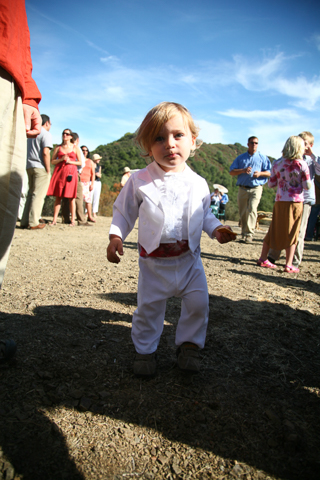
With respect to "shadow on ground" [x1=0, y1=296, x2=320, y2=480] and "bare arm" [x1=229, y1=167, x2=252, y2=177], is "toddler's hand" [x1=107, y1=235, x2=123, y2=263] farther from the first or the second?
"bare arm" [x1=229, y1=167, x2=252, y2=177]

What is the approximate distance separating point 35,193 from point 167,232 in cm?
552

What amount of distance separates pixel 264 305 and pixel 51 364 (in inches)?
82.9

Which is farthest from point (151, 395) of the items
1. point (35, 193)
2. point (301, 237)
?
point (35, 193)

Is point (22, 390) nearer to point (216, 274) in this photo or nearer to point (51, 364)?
point (51, 364)

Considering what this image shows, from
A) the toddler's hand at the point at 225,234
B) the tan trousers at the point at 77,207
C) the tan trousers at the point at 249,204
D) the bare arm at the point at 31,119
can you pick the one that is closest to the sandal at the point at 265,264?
the tan trousers at the point at 249,204

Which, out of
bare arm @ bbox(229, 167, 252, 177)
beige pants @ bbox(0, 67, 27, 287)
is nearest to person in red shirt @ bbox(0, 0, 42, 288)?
beige pants @ bbox(0, 67, 27, 287)

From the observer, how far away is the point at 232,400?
1707 mm

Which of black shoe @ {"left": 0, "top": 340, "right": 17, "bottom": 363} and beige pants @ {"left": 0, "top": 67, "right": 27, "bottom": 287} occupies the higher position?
beige pants @ {"left": 0, "top": 67, "right": 27, "bottom": 287}

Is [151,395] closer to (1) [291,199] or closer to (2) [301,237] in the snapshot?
(1) [291,199]

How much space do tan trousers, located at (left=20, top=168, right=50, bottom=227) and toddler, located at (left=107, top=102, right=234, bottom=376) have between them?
524cm

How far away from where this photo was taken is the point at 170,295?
1854 millimetres

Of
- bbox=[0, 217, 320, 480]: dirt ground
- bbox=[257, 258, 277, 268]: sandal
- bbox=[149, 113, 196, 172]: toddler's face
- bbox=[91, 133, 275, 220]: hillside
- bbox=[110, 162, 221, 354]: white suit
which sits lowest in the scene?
bbox=[0, 217, 320, 480]: dirt ground

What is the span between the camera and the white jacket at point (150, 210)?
1803 mm

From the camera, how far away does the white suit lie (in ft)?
5.98
